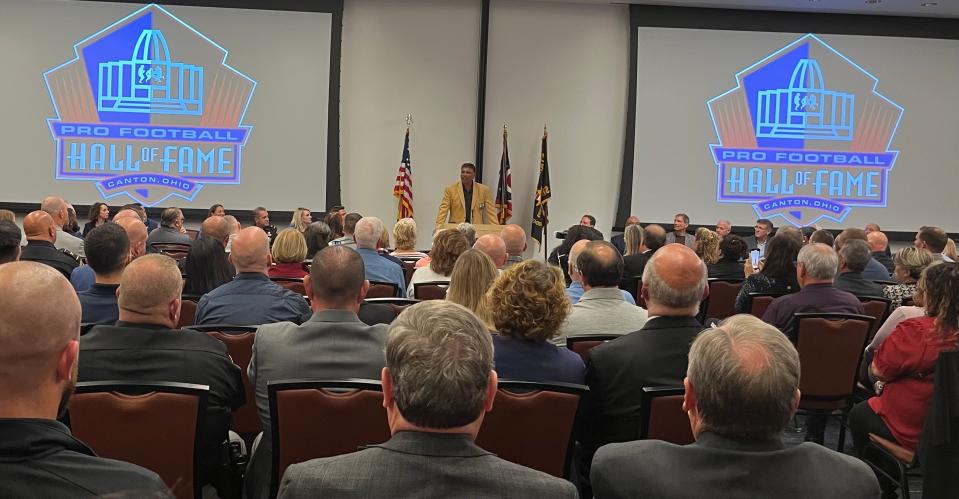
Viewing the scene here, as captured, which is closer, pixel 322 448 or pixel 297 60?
pixel 322 448

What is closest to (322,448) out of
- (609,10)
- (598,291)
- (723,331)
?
(723,331)

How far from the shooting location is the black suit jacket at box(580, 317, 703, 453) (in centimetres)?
297

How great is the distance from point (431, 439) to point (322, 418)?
1.02 metres

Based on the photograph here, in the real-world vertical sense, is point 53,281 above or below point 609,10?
below

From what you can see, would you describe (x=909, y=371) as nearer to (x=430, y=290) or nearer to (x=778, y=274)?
(x=778, y=274)

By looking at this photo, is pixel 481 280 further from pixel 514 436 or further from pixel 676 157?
pixel 676 157

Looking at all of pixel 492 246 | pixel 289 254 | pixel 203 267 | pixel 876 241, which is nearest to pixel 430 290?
pixel 492 246

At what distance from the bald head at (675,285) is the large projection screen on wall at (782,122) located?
357 inches

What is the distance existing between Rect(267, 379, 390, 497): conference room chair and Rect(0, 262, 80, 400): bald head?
3.23ft

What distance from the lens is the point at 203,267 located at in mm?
5066

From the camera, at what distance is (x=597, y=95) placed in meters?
12.2

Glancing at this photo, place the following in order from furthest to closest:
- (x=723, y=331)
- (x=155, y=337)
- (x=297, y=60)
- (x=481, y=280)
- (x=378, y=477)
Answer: (x=297, y=60)
(x=481, y=280)
(x=155, y=337)
(x=723, y=331)
(x=378, y=477)

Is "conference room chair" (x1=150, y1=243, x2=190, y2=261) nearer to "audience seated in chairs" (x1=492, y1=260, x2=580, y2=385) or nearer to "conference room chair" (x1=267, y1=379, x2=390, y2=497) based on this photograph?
"audience seated in chairs" (x1=492, y1=260, x2=580, y2=385)

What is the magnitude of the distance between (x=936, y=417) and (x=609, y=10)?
396 inches
